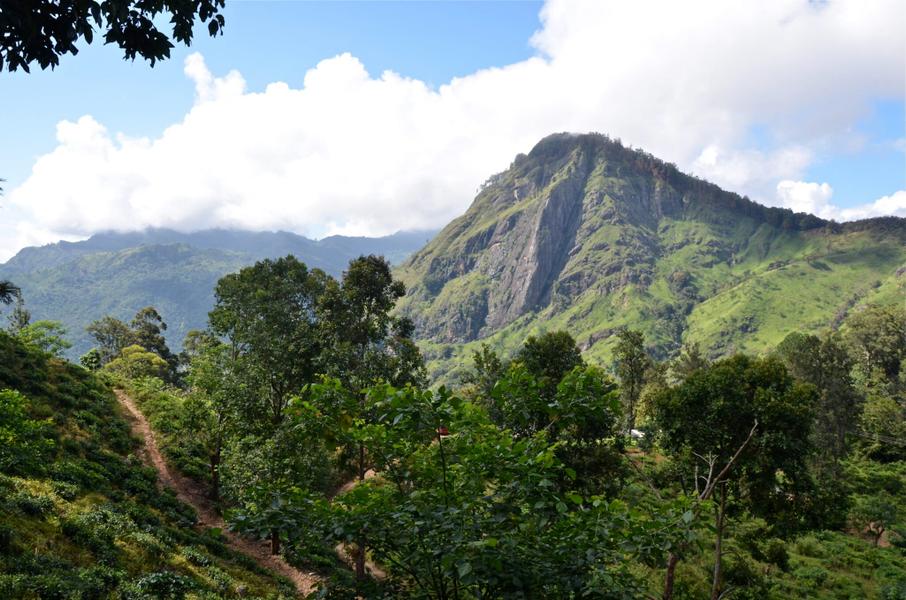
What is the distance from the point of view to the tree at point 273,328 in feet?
84.6

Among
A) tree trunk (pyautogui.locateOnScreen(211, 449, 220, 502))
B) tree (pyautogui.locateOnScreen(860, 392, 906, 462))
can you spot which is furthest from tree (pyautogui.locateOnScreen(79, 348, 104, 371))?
tree (pyautogui.locateOnScreen(860, 392, 906, 462))

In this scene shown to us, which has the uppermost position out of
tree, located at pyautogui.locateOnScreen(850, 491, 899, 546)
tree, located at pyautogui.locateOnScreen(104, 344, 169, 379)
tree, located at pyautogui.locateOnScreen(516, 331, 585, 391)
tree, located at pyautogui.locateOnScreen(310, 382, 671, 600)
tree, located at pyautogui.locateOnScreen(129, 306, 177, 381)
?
tree, located at pyautogui.locateOnScreen(129, 306, 177, 381)

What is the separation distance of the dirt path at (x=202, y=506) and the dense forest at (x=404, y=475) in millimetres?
598

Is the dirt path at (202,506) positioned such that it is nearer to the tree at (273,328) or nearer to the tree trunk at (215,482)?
the tree trunk at (215,482)

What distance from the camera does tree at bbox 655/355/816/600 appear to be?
1942cm

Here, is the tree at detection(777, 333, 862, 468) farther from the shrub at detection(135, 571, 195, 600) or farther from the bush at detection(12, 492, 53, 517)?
the bush at detection(12, 492, 53, 517)

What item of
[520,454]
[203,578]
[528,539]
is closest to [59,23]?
[520,454]

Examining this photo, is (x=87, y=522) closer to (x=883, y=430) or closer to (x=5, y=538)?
(x=5, y=538)

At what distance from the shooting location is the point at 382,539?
484 centimetres

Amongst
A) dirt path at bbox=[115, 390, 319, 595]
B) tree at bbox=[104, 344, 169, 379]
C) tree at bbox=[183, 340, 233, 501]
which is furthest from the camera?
tree at bbox=[104, 344, 169, 379]

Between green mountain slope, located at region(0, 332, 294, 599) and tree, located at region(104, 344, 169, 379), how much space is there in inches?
1472

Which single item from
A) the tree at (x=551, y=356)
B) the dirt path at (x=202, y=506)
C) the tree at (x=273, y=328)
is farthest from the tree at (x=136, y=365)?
the tree at (x=551, y=356)

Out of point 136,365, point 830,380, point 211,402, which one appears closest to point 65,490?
point 211,402

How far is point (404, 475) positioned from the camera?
5477 mm
